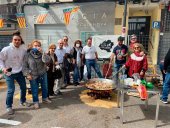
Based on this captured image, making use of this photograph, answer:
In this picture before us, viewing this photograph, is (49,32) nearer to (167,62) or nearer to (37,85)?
(37,85)

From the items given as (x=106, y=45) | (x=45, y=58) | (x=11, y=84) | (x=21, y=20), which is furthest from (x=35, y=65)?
(x=21, y=20)

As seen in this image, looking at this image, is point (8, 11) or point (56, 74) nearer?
point (56, 74)

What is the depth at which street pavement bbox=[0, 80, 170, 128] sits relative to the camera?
4406 mm

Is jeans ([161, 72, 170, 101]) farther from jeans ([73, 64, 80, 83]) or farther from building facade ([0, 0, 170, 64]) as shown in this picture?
building facade ([0, 0, 170, 64])

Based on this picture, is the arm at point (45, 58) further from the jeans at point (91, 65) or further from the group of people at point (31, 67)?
the jeans at point (91, 65)

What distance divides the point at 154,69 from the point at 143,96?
4.36 meters

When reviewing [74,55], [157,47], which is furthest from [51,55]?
[157,47]

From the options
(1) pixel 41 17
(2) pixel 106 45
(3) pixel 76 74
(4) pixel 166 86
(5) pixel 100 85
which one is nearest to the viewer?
(4) pixel 166 86

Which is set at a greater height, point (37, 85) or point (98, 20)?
point (98, 20)

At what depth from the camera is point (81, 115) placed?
16.0ft

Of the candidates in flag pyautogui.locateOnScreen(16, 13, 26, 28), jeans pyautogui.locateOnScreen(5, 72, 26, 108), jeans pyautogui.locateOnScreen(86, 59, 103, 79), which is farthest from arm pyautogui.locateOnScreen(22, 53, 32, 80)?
flag pyautogui.locateOnScreen(16, 13, 26, 28)

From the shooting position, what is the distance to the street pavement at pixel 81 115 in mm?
4406

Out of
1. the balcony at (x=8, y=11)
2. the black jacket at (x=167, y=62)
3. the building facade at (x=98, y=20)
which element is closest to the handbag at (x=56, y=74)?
the black jacket at (x=167, y=62)

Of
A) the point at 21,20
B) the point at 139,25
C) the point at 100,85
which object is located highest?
the point at 21,20
